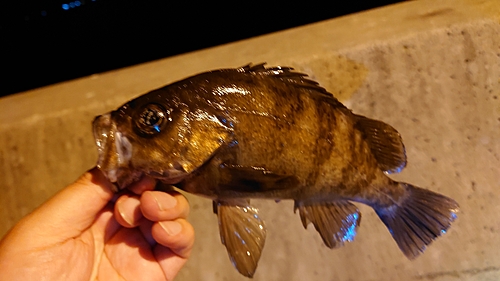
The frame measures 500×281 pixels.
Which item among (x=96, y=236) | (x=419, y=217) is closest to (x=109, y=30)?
(x=96, y=236)

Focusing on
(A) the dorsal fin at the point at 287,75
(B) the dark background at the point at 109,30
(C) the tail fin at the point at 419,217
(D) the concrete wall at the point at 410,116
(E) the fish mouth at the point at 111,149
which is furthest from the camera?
(B) the dark background at the point at 109,30

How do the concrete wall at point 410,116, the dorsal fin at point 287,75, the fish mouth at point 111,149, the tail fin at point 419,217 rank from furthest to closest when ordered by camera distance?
the concrete wall at point 410,116 → the tail fin at point 419,217 → the dorsal fin at point 287,75 → the fish mouth at point 111,149

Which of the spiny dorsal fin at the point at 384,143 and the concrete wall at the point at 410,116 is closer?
the spiny dorsal fin at the point at 384,143

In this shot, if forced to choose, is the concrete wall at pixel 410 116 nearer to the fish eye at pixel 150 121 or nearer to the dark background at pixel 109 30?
the dark background at pixel 109 30

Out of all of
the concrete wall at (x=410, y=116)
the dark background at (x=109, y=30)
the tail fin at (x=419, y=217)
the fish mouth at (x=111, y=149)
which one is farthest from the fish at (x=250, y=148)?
the dark background at (x=109, y=30)

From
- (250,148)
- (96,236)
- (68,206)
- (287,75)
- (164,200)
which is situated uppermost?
(287,75)

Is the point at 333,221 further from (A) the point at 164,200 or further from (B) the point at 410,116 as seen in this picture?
(B) the point at 410,116

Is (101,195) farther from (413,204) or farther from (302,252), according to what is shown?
(302,252)
